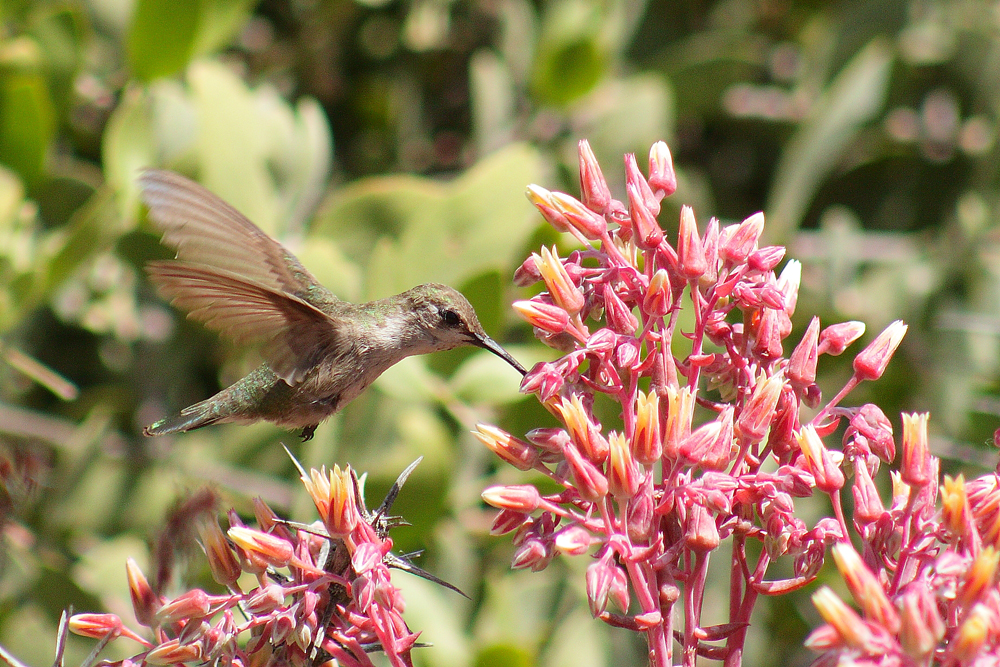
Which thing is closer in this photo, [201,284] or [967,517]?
[967,517]

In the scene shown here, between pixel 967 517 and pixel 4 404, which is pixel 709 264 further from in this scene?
pixel 4 404

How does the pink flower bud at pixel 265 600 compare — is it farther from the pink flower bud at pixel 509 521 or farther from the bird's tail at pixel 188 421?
the bird's tail at pixel 188 421

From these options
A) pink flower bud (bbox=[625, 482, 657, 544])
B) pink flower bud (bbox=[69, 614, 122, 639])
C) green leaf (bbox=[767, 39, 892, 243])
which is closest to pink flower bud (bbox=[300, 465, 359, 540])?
pink flower bud (bbox=[69, 614, 122, 639])

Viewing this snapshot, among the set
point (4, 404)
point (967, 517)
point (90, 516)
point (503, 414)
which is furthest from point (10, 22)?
point (967, 517)

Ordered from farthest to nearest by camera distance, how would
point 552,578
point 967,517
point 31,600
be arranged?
1. point 552,578
2. point 31,600
3. point 967,517

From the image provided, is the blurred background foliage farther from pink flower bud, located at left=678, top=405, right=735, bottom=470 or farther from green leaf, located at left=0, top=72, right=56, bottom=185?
pink flower bud, located at left=678, top=405, right=735, bottom=470

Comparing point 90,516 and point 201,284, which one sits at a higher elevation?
point 201,284

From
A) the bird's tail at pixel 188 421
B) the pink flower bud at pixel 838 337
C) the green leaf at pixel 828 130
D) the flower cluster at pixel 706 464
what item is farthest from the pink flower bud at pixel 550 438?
the green leaf at pixel 828 130
